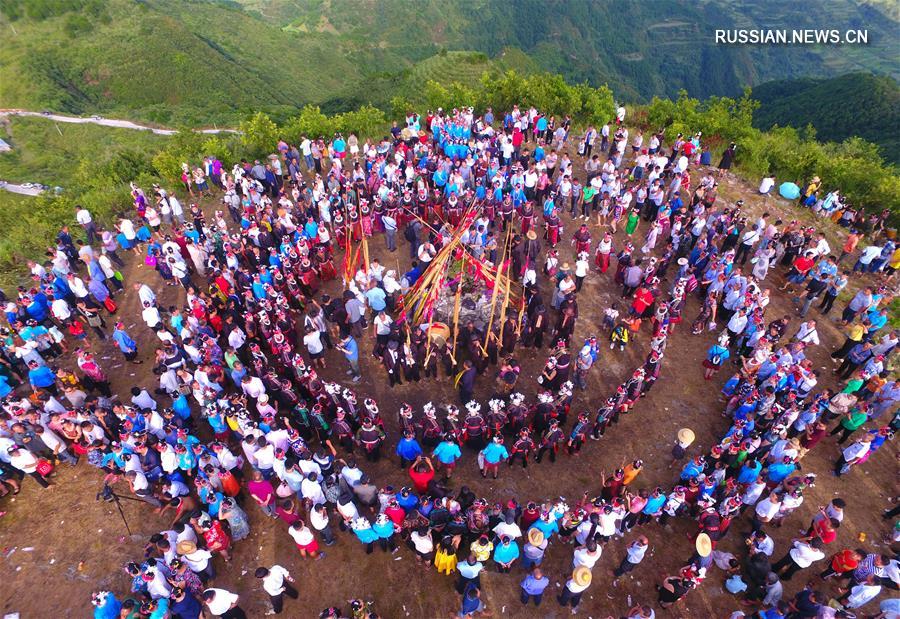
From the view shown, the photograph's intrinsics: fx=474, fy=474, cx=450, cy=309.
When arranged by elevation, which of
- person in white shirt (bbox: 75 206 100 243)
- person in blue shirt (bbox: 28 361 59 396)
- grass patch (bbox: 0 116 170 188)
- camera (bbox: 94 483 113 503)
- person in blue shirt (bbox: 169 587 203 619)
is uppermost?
person in white shirt (bbox: 75 206 100 243)

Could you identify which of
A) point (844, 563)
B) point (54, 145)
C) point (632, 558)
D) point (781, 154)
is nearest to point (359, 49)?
point (54, 145)

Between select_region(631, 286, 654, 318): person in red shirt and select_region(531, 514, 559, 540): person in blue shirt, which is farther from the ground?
select_region(631, 286, 654, 318): person in red shirt

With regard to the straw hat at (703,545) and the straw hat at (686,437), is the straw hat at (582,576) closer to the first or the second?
the straw hat at (703,545)

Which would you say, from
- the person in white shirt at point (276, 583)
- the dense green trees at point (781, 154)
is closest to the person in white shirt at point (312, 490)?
the person in white shirt at point (276, 583)

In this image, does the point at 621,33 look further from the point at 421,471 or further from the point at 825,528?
the point at 421,471

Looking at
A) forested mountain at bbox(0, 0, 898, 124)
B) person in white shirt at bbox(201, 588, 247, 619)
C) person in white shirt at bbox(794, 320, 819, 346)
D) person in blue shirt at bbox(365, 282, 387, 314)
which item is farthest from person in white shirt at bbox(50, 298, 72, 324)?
forested mountain at bbox(0, 0, 898, 124)

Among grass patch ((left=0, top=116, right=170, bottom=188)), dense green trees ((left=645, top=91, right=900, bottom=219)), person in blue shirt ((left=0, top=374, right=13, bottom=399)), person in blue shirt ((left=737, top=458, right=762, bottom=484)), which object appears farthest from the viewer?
grass patch ((left=0, top=116, right=170, bottom=188))

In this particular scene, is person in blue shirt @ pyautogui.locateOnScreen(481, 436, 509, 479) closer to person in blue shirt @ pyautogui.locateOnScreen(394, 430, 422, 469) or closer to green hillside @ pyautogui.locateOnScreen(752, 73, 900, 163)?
person in blue shirt @ pyautogui.locateOnScreen(394, 430, 422, 469)
